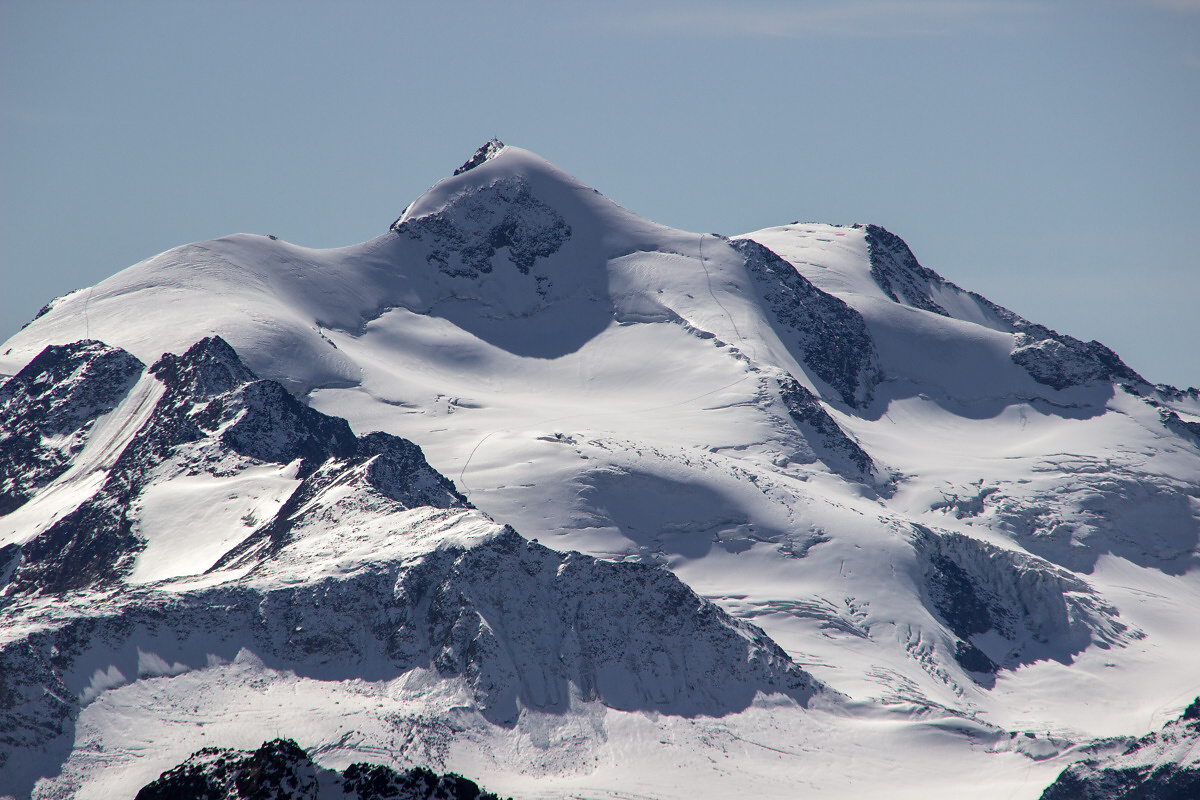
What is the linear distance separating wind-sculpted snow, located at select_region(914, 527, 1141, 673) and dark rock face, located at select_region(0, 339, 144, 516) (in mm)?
101294

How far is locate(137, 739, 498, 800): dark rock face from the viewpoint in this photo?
2950 inches

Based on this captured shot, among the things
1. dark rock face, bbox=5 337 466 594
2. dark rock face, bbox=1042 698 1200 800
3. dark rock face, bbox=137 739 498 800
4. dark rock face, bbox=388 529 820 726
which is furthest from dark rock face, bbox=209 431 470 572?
dark rock face, bbox=1042 698 1200 800

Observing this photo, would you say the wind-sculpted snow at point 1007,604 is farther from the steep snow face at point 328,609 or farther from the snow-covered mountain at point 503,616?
the steep snow face at point 328,609

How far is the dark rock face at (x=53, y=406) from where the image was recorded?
586 ft

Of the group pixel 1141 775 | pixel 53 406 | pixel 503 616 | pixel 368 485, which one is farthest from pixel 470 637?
pixel 53 406

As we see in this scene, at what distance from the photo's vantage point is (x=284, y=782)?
74812 millimetres

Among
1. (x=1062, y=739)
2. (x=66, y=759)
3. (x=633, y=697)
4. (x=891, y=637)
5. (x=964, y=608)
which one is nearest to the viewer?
(x=66, y=759)

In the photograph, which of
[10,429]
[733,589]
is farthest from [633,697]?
[10,429]

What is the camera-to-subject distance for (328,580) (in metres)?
133

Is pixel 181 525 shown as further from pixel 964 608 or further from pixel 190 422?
pixel 964 608

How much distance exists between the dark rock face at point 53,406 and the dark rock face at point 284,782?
341 feet

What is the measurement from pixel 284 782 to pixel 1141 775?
3314 inches

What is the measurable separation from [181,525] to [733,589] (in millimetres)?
62904

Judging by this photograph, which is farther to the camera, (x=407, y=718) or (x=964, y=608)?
(x=964, y=608)
